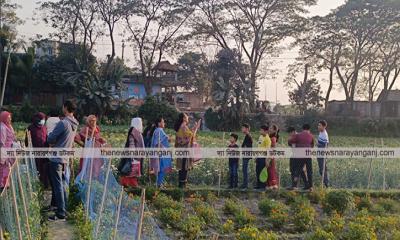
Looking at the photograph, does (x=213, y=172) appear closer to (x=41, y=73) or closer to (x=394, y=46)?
(x=41, y=73)

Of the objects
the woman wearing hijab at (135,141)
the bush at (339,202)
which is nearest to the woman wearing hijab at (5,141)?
the woman wearing hijab at (135,141)

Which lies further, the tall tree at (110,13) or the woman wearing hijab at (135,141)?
the tall tree at (110,13)

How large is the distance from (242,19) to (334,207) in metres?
29.9

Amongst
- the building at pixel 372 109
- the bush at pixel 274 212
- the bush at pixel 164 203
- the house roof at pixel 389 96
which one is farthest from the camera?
the house roof at pixel 389 96

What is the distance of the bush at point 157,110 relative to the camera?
103ft

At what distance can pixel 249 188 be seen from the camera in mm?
10555

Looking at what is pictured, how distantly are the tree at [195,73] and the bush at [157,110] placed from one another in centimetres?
1244

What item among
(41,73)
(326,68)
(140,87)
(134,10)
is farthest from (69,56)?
(326,68)

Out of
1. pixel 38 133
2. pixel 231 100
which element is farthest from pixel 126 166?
pixel 231 100

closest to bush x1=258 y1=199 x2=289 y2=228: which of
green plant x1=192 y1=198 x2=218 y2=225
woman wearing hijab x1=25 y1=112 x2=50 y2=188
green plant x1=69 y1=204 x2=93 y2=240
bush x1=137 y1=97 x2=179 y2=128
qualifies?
green plant x1=192 y1=198 x2=218 y2=225

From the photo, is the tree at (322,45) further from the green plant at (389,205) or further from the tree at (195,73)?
the green plant at (389,205)

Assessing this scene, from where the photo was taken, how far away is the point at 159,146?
10.0 m

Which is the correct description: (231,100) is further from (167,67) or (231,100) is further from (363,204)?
(363,204)

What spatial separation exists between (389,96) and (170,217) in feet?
115
